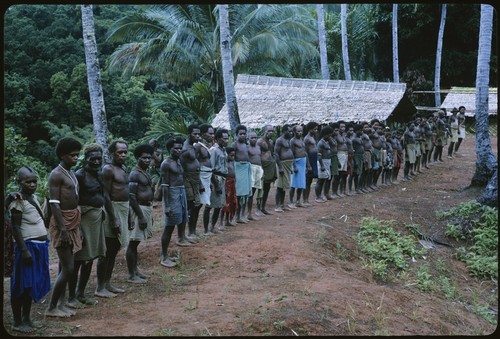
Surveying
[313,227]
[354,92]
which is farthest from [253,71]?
[313,227]

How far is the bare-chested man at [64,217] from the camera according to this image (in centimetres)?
513

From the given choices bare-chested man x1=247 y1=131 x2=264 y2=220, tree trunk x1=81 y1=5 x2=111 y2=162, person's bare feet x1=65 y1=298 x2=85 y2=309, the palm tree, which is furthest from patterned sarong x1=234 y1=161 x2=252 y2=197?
the palm tree

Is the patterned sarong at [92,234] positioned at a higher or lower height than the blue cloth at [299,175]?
higher

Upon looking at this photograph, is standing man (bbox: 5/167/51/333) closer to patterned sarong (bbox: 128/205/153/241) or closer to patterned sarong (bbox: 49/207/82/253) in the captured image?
patterned sarong (bbox: 49/207/82/253)

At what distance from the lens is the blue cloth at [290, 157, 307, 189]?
35.6ft

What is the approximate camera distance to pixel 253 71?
2158 cm

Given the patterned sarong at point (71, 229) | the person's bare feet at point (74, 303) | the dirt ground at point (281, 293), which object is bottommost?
the dirt ground at point (281, 293)

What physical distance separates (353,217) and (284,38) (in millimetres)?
11733

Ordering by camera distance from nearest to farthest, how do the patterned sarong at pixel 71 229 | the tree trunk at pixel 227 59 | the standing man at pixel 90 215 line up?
the patterned sarong at pixel 71 229, the standing man at pixel 90 215, the tree trunk at pixel 227 59

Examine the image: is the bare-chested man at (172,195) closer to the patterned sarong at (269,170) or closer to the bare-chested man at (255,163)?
the bare-chested man at (255,163)

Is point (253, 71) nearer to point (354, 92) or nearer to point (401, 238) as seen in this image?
point (354, 92)

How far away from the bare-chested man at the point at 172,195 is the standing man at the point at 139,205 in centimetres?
54

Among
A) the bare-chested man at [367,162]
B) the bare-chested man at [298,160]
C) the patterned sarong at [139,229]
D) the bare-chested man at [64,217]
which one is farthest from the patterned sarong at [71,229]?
the bare-chested man at [367,162]

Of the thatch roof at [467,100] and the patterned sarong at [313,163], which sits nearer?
the patterned sarong at [313,163]
